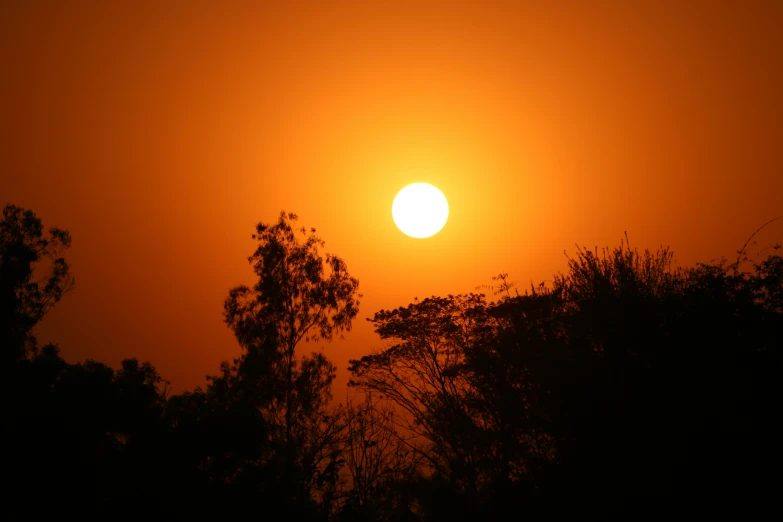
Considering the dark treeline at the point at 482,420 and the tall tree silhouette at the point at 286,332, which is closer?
the dark treeline at the point at 482,420

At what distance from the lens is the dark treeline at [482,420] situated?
38.5 ft

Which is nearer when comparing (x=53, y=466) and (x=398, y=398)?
(x=53, y=466)

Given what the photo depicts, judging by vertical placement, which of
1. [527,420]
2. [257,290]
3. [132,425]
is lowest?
[527,420]

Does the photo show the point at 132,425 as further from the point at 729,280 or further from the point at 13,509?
the point at 729,280

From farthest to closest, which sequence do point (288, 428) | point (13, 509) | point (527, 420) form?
point (288, 428)
point (13, 509)
point (527, 420)

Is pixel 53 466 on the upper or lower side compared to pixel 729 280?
lower

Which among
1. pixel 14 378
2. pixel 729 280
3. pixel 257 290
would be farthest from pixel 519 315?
pixel 257 290

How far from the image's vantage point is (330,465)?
18.3 meters

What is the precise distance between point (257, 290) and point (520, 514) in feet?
88.2

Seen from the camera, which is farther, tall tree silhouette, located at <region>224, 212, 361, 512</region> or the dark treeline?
tall tree silhouette, located at <region>224, 212, 361, 512</region>

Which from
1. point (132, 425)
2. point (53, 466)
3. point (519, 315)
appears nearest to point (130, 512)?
point (53, 466)

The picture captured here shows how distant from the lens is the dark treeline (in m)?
11.7

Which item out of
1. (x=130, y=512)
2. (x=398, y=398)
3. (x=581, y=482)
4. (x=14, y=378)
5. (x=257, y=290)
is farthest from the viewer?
(x=257, y=290)

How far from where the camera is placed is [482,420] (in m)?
21.3
